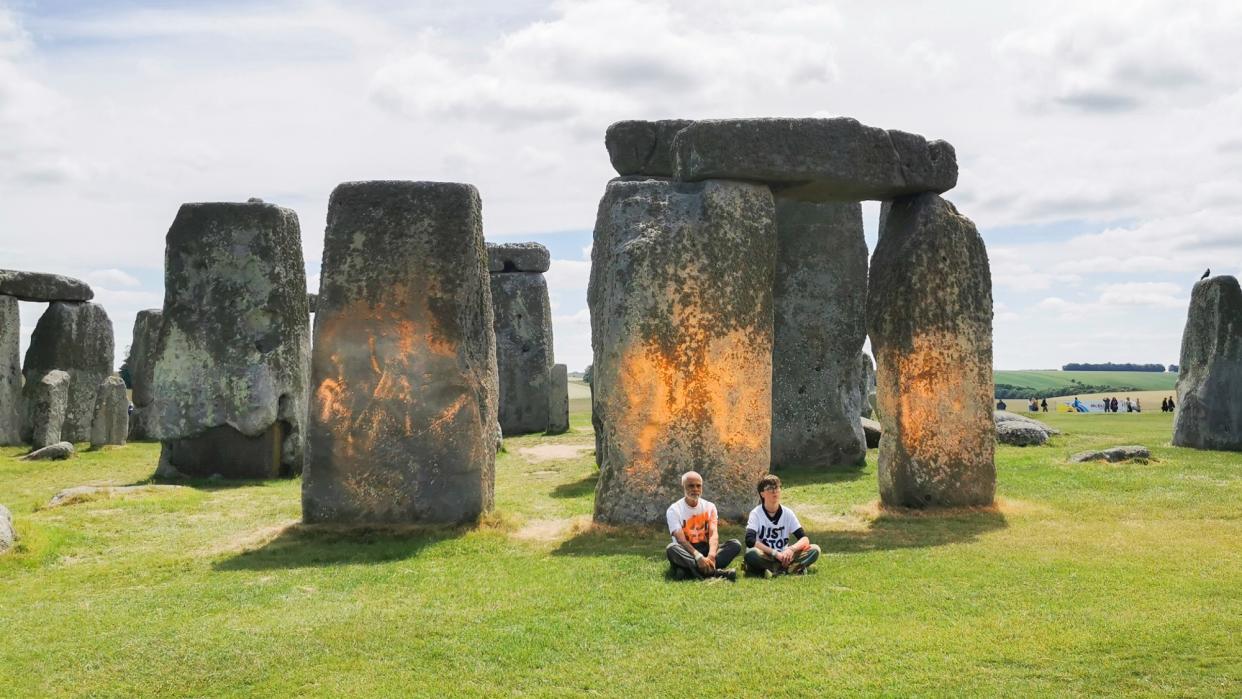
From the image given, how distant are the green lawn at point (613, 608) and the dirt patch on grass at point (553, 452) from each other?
660 centimetres

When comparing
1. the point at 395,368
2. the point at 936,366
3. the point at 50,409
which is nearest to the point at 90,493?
the point at 395,368

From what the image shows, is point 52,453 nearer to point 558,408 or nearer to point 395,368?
point 558,408

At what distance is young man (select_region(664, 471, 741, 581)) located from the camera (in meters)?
8.55

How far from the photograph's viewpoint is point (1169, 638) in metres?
6.77

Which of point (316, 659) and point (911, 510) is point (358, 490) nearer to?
point (316, 659)

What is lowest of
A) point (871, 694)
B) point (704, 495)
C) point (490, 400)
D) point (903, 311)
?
point (871, 694)

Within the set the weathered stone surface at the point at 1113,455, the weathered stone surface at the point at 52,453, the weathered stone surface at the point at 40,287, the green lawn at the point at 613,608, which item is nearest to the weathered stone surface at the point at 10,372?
the weathered stone surface at the point at 40,287

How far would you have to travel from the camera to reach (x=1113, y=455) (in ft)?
52.5

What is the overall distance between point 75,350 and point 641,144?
15.6 meters

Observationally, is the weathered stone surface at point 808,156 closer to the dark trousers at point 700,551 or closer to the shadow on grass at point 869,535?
the shadow on grass at point 869,535

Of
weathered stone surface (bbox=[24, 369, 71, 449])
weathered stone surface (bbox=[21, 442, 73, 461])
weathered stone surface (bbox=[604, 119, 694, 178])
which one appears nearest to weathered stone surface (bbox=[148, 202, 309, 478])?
weathered stone surface (bbox=[21, 442, 73, 461])

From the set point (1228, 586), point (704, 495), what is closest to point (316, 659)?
point (704, 495)

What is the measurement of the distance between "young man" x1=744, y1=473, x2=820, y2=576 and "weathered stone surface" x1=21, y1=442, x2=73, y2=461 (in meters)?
15.1

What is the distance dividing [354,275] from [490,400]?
6.07 ft
